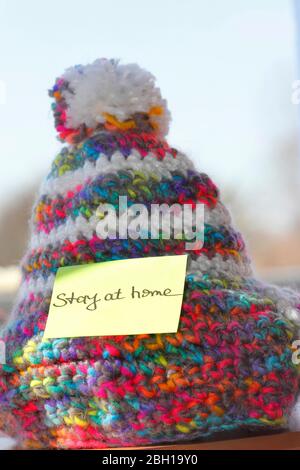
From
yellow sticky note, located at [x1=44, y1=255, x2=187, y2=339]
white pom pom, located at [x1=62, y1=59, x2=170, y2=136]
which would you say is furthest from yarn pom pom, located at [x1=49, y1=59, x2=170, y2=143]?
yellow sticky note, located at [x1=44, y1=255, x2=187, y2=339]

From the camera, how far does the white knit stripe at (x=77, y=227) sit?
531 millimetres

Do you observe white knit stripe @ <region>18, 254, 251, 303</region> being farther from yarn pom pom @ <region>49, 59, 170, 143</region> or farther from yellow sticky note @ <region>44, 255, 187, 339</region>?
yarn pom pom @ <region>49, 59, 170, 143</region>

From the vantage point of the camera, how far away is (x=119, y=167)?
540mm

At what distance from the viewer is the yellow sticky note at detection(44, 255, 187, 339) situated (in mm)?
494

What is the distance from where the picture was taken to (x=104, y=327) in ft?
1.63

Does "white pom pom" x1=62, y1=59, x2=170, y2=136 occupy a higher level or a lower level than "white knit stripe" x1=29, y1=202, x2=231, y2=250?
higher

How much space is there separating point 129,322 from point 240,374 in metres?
0.09

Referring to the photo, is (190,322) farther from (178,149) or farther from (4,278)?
(4,278)

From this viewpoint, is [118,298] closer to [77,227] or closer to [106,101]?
[77,227]

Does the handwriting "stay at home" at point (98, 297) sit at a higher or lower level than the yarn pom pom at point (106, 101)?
lower

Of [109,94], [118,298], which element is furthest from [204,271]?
[109,94]

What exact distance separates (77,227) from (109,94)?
4.9 inches

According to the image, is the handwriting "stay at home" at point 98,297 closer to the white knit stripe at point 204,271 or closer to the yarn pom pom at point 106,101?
the white knit stripe at point 204,271

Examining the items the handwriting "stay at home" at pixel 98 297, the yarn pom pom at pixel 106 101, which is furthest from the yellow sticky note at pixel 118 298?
the yarn pom pom at pixel 106 101
